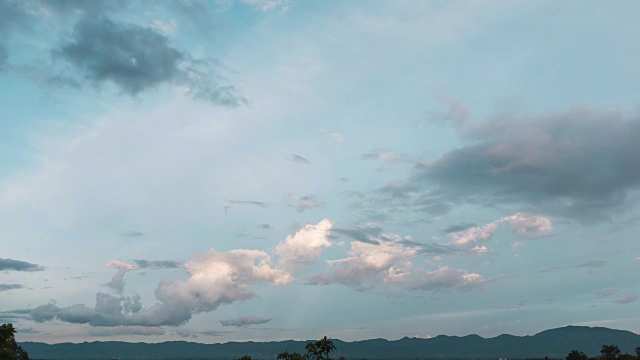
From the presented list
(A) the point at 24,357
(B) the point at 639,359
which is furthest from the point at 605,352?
(A) the point at 24,357

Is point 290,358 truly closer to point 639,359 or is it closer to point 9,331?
point 9,331

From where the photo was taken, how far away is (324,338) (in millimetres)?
150625

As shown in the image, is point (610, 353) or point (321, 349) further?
point (610, 353)

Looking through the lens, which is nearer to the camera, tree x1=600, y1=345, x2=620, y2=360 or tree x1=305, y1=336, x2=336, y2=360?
tree x1=305, y1=336, x2=336, y2=360

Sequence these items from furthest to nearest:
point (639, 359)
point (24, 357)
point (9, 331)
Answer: point (24, 357) < point (639, 359) < point (9, 331)

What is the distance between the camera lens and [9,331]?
111 metres

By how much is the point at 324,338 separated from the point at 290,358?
1104cm

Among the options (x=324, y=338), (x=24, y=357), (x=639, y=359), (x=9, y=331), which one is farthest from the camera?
(x=24, y=357)

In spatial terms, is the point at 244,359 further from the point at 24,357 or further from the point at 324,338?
the point at 24,357

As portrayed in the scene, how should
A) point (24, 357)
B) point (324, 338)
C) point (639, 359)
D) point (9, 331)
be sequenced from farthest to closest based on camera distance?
1. point (24, 357)
2. point (639, 359)
3. point (324, 338)
4. point (9, 331)

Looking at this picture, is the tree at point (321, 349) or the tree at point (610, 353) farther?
the tree at point (610, 353)

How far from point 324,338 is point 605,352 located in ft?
348

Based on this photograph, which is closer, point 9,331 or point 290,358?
point 9,331

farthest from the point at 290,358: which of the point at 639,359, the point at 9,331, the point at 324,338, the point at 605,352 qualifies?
the point at 605,352
